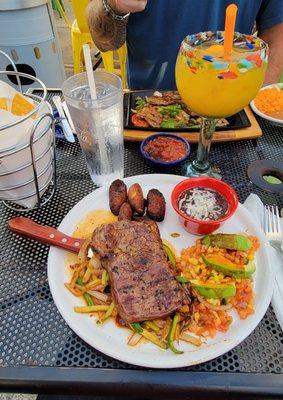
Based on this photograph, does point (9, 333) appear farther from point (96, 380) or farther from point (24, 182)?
point (24, 182)

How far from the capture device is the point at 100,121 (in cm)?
121

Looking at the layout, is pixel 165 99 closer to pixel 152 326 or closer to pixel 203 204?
pixel 203 204

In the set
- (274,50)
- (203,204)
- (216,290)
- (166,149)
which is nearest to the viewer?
(216,290)

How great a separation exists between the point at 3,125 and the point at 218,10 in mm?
1706

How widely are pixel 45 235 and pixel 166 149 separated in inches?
25.9

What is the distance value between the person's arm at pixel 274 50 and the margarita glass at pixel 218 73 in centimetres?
118

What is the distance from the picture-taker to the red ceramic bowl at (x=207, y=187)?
3.42ft

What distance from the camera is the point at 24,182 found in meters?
1.10

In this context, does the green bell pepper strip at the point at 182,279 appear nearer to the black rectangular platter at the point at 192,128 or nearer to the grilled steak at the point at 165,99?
the black rectangular platter at the point at 192,128

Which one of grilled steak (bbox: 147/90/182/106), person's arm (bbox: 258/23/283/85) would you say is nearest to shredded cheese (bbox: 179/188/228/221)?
grilled steak (bbox: 147/90/182/106)

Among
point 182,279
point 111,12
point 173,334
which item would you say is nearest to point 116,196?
point 182,279

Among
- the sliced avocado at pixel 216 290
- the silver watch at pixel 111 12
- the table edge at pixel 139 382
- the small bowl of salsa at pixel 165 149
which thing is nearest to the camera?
the table edge at pixel 139 382

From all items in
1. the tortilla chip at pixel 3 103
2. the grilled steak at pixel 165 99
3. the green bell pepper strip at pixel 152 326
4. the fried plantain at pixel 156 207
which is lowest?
the green bell pepper strip at pixel 152 326

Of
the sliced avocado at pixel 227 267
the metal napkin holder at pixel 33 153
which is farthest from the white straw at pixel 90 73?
the sliced avocado at pixel 227 267
